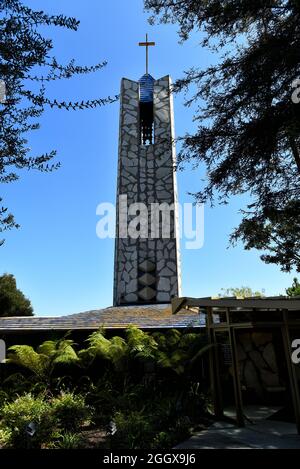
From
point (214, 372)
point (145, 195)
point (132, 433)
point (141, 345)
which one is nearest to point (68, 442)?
point (132, 433)

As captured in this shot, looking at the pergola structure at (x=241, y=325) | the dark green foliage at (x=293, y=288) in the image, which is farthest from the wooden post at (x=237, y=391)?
the dark green foliage at (x=293, y=288)

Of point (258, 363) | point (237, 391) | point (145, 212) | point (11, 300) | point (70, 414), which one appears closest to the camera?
point (70, 414)

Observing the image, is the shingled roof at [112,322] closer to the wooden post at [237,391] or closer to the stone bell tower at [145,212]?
the wooden post at [237,391]

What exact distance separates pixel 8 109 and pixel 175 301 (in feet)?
21.2

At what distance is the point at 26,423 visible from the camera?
6.63m

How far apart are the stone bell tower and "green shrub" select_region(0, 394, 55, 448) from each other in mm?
9579

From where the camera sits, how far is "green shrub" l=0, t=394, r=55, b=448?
6473 mm

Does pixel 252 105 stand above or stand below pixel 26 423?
above

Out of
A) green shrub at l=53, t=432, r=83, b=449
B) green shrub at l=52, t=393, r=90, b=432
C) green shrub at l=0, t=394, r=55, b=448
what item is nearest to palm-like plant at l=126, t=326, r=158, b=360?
green shrub at l=52, t=393, r=90, b=432

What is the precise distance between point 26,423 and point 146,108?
17.3 m

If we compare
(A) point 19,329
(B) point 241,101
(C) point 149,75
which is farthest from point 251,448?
(C) point 149,75

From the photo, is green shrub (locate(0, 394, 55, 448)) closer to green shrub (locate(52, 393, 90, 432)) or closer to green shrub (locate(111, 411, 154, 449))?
green shrub (locate(52, 393, 90, 432))

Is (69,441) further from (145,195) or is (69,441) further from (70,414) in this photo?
(145,195)

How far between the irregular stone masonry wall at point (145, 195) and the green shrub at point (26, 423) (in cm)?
958
